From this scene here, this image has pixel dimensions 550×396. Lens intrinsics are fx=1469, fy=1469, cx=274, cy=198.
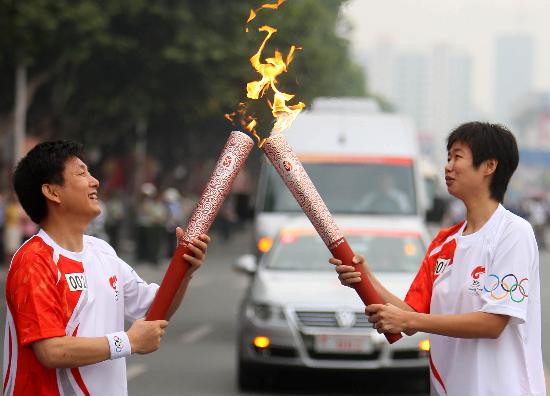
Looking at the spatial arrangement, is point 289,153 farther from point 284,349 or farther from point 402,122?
point 402,122

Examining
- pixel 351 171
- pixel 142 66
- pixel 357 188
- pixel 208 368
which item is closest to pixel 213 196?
pixel 208 368

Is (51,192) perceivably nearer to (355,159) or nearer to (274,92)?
(274,92)

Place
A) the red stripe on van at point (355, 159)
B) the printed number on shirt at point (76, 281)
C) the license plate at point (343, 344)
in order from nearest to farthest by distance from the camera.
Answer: the printed number on shirt at point (76, 281) → the license plate at point (343, 344) → the red stripe on van at point (355, 159)

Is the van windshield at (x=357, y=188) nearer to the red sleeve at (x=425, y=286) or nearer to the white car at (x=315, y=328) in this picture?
the white car at (x=315, y=328)

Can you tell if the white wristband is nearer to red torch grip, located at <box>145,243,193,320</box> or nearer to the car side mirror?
red torch grip, located at <box>145,243,193,320</box>

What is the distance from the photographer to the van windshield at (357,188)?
53.5ft

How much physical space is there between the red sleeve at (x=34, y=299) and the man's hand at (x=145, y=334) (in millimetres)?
211

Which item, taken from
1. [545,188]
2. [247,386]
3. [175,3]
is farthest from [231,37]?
[545,188]

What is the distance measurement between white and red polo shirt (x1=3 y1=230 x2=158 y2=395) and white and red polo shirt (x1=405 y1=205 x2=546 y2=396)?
3.47ft

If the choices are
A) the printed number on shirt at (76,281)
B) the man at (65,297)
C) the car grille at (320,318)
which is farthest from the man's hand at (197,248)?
the car grille at (320,318)

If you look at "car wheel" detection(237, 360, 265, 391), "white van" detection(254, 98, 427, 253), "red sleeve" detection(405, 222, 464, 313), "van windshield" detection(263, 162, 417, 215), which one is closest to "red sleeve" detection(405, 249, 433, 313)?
"red sleeve" detection(405, 222, 464, 313)

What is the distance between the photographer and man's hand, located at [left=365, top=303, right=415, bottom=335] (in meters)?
4.57

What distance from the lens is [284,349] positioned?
1103cm

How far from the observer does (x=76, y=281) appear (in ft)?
14.8
